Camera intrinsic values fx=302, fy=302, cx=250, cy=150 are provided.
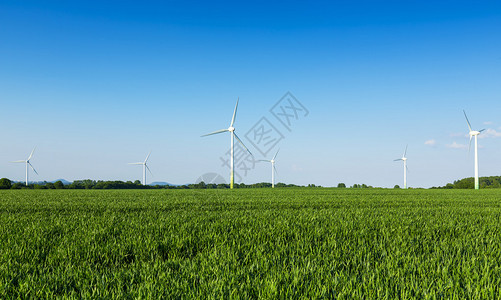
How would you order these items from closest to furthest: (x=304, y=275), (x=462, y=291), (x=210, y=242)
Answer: (x=462, y=291) < (x=304, y=275) < (x=210, y=242)

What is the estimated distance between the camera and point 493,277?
3.82 meters

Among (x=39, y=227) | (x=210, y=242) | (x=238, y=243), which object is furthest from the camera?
(x=39, y=227)

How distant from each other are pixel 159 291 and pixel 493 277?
411 cm

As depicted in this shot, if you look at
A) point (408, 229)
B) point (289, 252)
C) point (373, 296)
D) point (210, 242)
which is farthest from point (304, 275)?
point (408, 229)

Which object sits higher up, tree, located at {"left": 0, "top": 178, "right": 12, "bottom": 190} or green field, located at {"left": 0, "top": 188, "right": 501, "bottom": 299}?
green field, located at {"left": 0, "top": 188, "right": 501, "bottom": 299}

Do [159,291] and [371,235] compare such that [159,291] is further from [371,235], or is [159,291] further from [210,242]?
[371,235]

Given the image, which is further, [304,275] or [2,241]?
[2,241]

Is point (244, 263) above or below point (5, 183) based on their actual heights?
above

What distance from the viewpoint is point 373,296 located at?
3125 millimetres

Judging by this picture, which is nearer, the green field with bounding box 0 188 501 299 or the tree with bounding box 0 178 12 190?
the green field with bounding box 0 188 501 299

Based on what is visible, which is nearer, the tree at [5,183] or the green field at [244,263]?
the green field at [244,263]

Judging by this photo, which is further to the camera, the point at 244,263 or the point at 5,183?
the point at 5,183

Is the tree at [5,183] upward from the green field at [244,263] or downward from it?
downward

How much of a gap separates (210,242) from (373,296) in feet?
11.7
